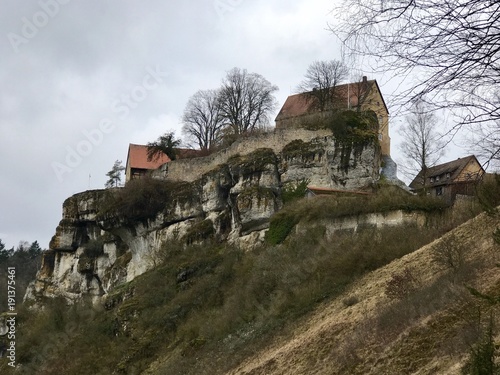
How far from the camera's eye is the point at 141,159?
5144 cm

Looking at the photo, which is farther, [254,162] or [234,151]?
[234,151]

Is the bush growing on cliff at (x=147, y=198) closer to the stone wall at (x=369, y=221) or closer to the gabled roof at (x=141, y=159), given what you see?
the gabled roof at (x=141, y=159)

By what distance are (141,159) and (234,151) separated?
16.2 metres

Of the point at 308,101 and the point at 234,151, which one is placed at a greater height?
the point at 308,101

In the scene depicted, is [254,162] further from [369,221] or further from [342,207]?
[369,221]

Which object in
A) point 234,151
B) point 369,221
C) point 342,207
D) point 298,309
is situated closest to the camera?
point 298,309

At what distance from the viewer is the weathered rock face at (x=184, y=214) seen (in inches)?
1326

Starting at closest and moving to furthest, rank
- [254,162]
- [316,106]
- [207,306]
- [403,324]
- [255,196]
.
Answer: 1. [403,324]
2. [207,306]
3. [255,196]
4. [254,162]
5. [316,106]

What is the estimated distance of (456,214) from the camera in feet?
71.1

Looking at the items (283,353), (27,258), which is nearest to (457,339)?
(283,353)

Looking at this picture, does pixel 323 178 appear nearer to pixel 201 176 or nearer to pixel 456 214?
pixel 201 176

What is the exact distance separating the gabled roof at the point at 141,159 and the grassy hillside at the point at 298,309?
1541 centimetres

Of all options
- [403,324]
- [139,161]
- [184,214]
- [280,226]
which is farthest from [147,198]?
[403,324]

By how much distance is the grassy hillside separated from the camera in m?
11.5
